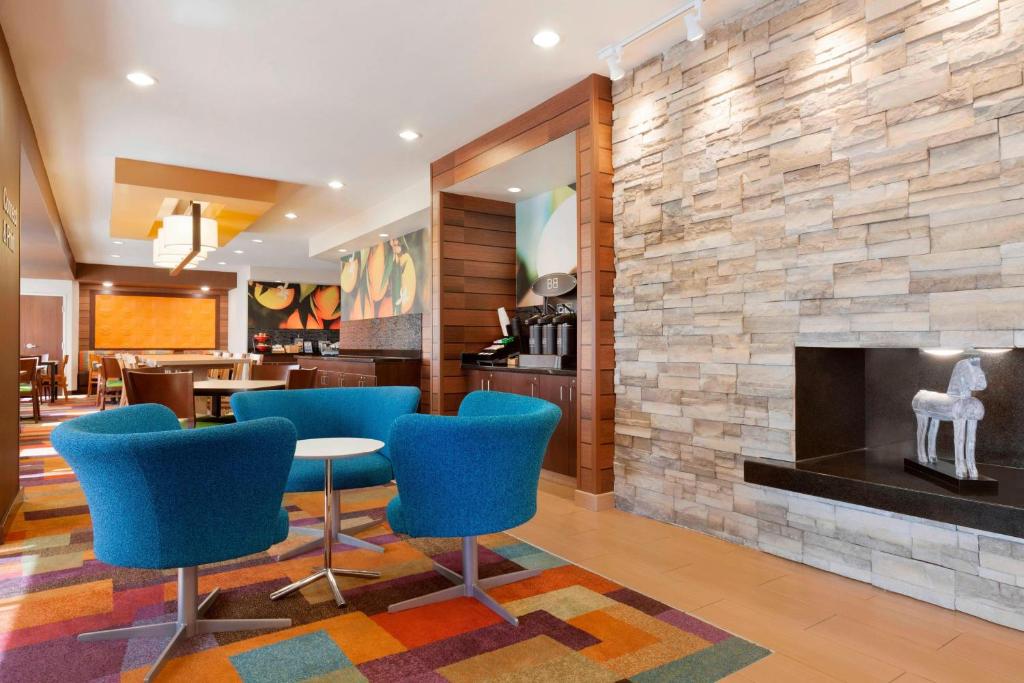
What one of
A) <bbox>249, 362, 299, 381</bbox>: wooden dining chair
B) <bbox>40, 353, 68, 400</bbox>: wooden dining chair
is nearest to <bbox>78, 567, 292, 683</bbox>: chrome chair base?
<bbox>249, 362, 299, 381</bbox>: wooden dining chair

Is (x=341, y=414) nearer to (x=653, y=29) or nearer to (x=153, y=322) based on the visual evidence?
(x=653, y=29)

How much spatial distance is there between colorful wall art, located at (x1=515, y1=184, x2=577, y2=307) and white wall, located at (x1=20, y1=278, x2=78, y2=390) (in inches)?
483

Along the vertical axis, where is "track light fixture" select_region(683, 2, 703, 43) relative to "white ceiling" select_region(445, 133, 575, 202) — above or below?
above

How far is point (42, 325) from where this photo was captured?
45.1 ft

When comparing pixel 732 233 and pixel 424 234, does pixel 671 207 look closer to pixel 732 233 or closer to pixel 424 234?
pixel 732 233

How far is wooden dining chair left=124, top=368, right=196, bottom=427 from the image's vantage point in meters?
5.65

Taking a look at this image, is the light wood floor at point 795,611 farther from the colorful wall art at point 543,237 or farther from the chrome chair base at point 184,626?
the colorful wall art at point 543,237

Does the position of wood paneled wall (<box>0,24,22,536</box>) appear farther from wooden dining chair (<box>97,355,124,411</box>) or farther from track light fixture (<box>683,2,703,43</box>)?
wooden dining chair (<box>97,355,124,411</box>)

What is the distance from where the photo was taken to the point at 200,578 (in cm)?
290

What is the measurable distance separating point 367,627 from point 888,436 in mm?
2780

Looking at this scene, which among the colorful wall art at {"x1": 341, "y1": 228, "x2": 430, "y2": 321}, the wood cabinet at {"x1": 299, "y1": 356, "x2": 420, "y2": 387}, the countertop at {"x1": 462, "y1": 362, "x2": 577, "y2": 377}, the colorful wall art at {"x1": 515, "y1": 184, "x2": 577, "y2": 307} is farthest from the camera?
the colorful wall art at {"x1": 341, "y1": 228, "x2": 430, "y2": 321}

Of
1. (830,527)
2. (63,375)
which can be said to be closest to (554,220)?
(830,527)

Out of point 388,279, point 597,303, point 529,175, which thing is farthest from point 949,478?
point 388,279

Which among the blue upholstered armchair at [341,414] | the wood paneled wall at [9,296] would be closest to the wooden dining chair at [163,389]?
the wood paneled wall at [9,296]
